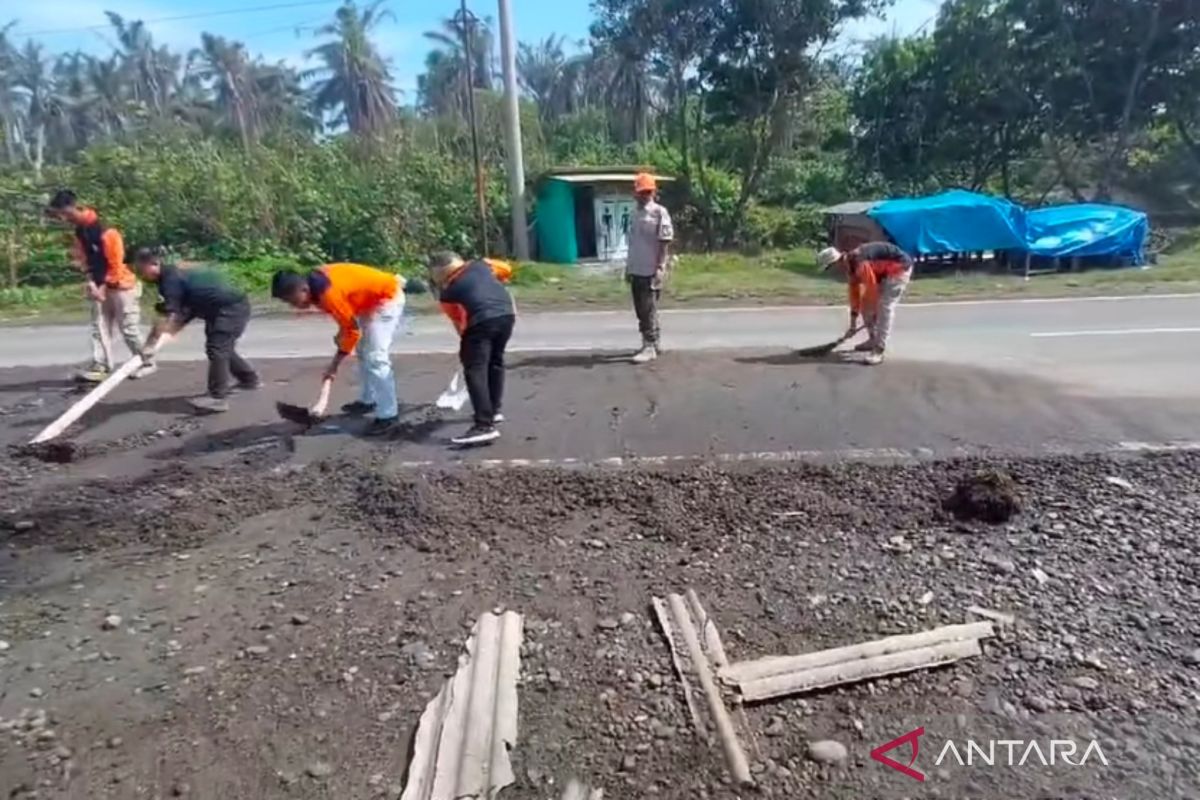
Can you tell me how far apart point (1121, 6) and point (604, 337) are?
21671 mm

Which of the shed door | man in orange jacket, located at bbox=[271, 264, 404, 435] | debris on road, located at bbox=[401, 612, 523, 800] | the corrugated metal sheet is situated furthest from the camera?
the shed door

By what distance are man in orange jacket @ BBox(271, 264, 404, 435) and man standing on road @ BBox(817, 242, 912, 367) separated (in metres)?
4.03

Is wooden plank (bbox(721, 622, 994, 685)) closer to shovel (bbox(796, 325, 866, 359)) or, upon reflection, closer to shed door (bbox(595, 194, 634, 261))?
shovel (bbox(796, 325, 866, 359))

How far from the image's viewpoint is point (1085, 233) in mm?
19172

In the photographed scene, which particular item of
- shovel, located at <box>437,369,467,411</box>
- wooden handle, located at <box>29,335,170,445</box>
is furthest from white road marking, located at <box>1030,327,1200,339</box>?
wooden handle, located at <box>29,335,170,445</box>

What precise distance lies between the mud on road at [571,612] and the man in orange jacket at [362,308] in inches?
37.9

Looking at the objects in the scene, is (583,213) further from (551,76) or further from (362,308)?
(551,76)

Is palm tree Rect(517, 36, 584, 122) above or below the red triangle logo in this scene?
above

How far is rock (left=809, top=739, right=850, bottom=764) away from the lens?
267 centimetres

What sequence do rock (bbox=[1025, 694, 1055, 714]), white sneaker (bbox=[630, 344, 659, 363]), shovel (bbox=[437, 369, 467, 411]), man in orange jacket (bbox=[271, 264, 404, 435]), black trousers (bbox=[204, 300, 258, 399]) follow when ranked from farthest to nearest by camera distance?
white sneaker (bbox=[630, 344, 659, 363]) → black trousers (bbox=[204, 300, 258, 399]) → shovel (bbox=[437, 369, 467, 411]) → man in orange jacket (bbox=[271, 264, 404, 435]) → rock (bbox=[1025, 694, 1055, 714])

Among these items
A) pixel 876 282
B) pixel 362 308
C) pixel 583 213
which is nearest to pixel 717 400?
pixel 876 282

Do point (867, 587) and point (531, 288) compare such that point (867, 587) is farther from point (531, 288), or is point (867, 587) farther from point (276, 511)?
point (531, 288)

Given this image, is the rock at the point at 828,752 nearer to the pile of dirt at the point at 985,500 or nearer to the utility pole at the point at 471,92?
the pile of dirt at the point at 985,500

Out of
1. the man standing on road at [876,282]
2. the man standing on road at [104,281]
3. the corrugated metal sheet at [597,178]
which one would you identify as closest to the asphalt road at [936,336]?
the man standing on road at [876,282]
